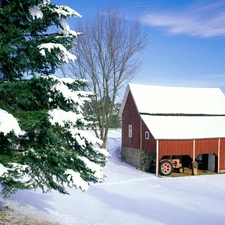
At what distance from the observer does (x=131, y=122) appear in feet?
76.3

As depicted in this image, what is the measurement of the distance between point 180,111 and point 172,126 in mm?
2461

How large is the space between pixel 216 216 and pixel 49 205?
6.82 meters

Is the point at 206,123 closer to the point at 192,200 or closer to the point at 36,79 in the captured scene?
the point at 192,200

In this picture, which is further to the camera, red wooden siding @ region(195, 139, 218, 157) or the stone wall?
the stone wall

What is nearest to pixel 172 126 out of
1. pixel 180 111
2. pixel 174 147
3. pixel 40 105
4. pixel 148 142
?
pixel 174 147

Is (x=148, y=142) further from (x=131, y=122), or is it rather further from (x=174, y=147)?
(x=131, y=122)

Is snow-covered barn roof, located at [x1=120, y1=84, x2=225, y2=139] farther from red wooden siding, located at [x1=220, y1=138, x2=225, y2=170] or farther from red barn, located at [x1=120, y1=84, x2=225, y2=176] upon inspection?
red wooden siding, located at [x1=220, y1=138, x2=225, y2=170]

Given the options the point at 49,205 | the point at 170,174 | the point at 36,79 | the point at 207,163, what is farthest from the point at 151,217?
the point at 207,163

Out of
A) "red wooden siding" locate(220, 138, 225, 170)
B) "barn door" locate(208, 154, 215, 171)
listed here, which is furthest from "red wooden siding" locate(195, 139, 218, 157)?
"barn door" locate(208, 154, 215, 171)

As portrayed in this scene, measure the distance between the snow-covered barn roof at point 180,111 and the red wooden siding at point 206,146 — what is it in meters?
0.42

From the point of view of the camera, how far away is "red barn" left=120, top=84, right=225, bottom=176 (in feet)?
65.4

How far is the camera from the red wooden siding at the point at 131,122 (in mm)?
22250

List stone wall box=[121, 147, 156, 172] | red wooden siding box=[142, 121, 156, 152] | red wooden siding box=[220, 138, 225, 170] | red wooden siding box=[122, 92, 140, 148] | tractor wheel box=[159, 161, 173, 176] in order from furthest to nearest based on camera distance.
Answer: red wooden siding box=[122, 92, 140, 148], red wooden siding box=[220, 138, 225, 170], stone wall box=[121, 147, 156, 172], red wooden siding box=[142, 121, 156, 152], tractor wheel box=[159, 161, 173, 176]

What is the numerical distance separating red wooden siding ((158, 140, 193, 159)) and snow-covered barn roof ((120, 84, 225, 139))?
396 millimetres
